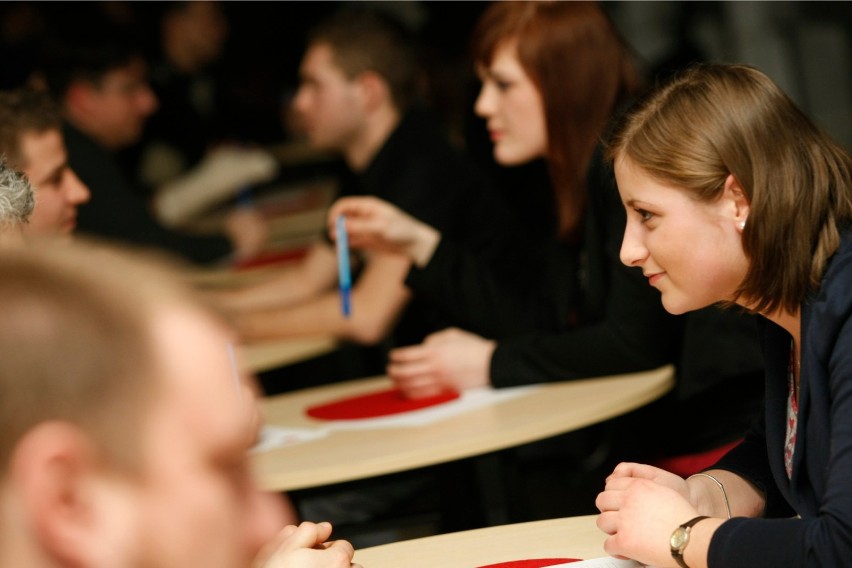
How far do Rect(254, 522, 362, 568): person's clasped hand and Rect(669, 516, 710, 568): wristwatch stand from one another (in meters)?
0.34

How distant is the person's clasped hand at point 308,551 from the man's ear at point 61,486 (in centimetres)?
53

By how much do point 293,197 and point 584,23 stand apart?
3.72 meters

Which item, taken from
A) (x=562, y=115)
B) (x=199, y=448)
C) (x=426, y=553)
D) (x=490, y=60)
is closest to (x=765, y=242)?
(x=426, y=553)

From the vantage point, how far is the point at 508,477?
1934 millimetres

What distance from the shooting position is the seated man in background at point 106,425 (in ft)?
1.86

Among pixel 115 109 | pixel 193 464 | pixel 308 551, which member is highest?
pixel 115 109

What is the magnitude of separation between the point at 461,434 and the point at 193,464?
1.27 meters

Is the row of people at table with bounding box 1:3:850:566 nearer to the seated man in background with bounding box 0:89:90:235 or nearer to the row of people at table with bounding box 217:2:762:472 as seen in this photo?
the row of people at table with bounding box 217:2:762:472

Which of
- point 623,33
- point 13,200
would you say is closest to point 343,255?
point 13,200

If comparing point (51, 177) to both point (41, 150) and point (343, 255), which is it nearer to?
point (41, 150)

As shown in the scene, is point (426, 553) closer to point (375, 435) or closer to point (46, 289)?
point (375, 435)

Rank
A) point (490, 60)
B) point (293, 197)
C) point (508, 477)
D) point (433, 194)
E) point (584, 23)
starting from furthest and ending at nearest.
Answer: point (293, 197)
point (433, 194)
point (490, 60)
point (584, 23)
point (508, 477)

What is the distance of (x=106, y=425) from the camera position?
1.87 feet

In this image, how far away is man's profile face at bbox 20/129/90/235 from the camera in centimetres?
232
